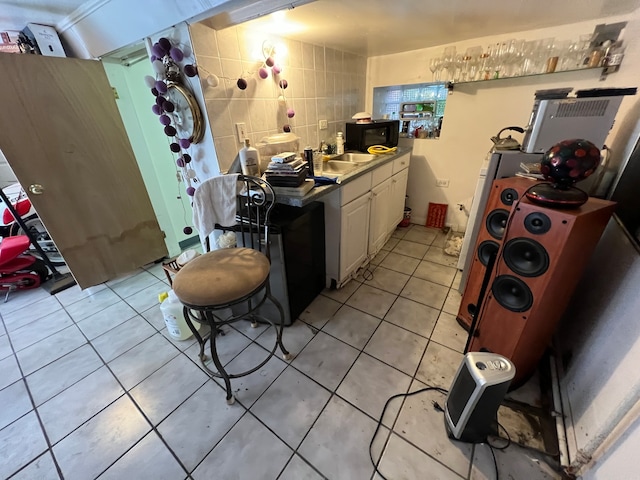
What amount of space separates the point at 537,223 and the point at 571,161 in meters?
0.24

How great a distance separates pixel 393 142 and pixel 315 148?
32.6 inches

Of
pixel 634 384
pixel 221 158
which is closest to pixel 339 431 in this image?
pixel 634 384

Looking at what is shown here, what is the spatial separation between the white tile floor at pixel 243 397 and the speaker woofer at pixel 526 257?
0.72 m

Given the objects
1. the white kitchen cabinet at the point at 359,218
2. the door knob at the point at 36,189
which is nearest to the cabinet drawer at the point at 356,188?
the white kitchen cabinet at the point at 359,218

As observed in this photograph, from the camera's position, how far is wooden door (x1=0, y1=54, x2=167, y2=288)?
1719 millimetres

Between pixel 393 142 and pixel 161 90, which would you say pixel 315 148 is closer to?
pixel 393 142

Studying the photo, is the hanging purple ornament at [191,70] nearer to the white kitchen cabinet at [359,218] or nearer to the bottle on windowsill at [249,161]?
the bottle on windowsill at [249,161]

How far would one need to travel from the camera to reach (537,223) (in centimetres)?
99

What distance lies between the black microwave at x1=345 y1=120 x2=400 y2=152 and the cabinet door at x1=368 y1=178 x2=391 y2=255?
445 millimetres

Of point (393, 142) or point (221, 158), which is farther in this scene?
point (393, 142)

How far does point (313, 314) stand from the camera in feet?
6.09

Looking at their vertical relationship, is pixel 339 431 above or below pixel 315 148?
below

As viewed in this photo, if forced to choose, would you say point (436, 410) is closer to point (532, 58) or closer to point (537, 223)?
point (537, 223)

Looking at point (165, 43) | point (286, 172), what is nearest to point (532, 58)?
point (286, 172)
